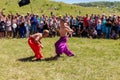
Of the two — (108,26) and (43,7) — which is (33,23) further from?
(43,7)

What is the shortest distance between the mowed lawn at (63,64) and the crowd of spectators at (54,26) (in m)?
3.67

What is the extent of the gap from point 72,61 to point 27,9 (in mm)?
34320

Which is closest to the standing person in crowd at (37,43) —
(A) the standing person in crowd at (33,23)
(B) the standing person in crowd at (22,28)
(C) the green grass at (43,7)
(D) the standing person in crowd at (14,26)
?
(D) the standing person in crowd at (14,26)

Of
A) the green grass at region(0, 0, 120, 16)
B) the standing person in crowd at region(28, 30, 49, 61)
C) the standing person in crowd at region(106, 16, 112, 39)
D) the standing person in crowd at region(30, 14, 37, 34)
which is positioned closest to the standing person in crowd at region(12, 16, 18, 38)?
the standing person in crowd at region(30, 14, 37, 34)

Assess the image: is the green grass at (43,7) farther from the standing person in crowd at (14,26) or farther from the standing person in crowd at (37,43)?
the standing person in crowd at (37,43)

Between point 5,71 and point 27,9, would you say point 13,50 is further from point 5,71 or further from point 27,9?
point 27,9

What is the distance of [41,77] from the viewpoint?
11352 mm

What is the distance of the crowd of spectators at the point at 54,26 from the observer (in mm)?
22328

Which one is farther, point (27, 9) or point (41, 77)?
point (27, 9)

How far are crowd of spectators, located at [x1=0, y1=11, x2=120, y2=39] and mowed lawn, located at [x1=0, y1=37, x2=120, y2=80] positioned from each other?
145 inches

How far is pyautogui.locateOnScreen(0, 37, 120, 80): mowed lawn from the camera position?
11.6 m

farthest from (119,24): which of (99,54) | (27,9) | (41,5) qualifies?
(41,5)

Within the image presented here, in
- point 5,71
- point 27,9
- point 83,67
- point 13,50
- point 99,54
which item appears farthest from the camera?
point 27,9

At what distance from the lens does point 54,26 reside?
23.2 metres
